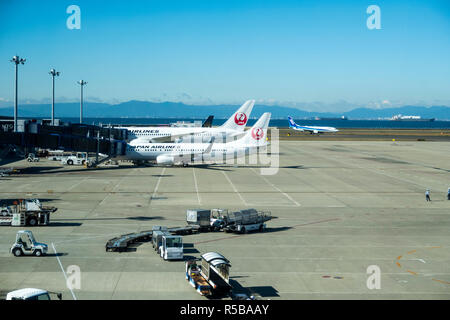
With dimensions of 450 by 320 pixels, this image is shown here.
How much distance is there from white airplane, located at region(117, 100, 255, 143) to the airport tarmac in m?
25.6

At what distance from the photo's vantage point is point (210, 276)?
80.6ft

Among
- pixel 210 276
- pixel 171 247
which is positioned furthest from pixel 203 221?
pixel 210 276

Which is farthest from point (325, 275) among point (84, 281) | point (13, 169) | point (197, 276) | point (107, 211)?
point (13, 169)

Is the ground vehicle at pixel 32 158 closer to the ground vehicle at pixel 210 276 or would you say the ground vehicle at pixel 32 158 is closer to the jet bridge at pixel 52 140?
the jet bridge at pixel 52 140

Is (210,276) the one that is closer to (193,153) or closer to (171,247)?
(171,247)

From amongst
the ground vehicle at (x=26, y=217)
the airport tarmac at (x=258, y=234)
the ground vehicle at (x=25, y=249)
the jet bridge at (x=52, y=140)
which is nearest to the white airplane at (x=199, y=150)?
the jet bridge at (x=52, y=140)

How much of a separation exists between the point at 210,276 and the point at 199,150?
5897cm

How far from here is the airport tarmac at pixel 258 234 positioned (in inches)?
1004

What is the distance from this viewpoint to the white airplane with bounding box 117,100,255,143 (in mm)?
102000

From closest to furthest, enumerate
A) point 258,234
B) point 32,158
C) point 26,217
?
point 258,234
point 26,217
point 32,158
